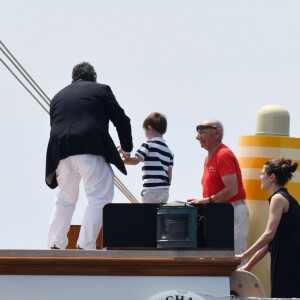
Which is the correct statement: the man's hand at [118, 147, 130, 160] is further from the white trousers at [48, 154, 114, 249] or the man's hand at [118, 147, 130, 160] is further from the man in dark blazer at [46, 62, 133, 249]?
the white trousers at [48, 154, 114, 249]

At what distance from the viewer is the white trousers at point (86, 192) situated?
35.6ft

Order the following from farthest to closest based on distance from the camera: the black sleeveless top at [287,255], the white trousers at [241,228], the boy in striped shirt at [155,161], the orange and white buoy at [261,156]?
1. the orange and white buoy at [261,156]
2. the boy in striped shirt at [155,161]
3. the white trousers at [241,228]
4. the black sleeveless top at [287,255]

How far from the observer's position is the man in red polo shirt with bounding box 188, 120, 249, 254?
11.4 m

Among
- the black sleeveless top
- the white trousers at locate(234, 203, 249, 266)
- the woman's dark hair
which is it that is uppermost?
the woman's dark hair

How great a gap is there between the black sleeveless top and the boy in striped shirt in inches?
73.8

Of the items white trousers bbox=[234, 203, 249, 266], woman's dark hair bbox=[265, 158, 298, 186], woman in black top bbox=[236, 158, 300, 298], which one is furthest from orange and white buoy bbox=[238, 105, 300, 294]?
woman in black top bbox=[236, 158, 300, 298]

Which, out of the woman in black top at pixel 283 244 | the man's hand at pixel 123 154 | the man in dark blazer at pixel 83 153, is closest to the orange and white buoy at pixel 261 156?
the man's hand at pixel 123 154

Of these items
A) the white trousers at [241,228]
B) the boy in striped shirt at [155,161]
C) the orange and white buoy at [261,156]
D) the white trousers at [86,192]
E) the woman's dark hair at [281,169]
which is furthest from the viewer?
the orange and white buoy at [261,156]

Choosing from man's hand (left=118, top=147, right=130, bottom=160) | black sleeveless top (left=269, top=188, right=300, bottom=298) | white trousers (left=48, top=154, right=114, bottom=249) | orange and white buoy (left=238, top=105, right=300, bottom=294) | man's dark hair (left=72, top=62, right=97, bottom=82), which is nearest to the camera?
black sleeveless top (left=269, top=188, right=300, bottom=298)

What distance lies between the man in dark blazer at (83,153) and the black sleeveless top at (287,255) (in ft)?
4.12

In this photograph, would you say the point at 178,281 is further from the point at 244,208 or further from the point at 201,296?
the point at 244,208

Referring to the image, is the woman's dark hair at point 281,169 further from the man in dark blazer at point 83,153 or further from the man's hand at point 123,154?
the man's hand at point 123,154

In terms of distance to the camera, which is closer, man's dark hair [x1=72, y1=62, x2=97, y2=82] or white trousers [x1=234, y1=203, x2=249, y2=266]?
man's dark hair [x1=72, y1=62, x2=97, y2=82]

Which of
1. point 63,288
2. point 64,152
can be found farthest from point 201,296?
point 64,152
